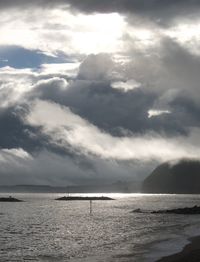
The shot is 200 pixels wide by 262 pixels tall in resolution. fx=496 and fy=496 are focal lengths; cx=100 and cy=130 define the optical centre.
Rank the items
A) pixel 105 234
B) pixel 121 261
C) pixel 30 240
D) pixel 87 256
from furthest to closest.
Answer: pixel 105 234, pixel 30 240, pixel 87 256, pixel 121 261

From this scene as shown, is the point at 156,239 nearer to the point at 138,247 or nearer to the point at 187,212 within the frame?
the point at 138,247

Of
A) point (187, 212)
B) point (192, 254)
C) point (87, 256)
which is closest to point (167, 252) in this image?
point (192, 254)

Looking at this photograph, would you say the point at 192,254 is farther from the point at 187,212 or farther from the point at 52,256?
the point at 187,212

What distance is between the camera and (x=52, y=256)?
2084 inches

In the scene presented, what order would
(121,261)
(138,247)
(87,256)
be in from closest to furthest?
(121,261) → (87,256) → (138,247)

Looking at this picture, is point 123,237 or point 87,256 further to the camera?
point 123,237

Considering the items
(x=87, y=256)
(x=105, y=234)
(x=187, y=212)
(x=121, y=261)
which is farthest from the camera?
(x=187, y=212)

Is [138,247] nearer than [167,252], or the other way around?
[167,252]

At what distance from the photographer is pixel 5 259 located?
50.2 metres

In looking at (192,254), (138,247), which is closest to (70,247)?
(138,247)

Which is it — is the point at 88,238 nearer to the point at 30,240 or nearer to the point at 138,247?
the point at 30,240

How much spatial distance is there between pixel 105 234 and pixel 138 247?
20493 millimetres

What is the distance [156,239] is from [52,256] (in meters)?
22.4

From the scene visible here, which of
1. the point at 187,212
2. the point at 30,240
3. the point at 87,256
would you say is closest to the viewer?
the point at 87,256
